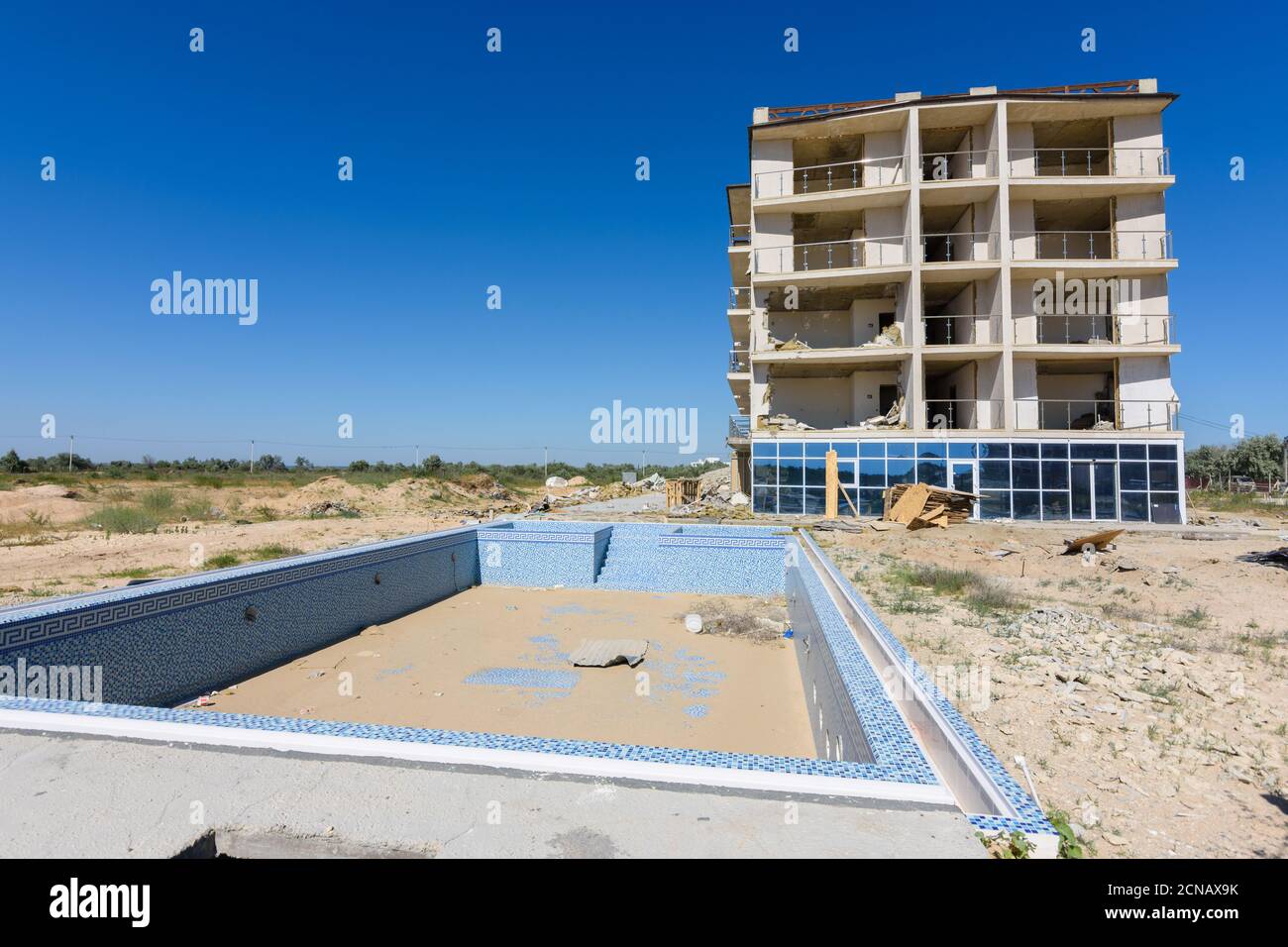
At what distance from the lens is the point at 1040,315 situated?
18.2 meters

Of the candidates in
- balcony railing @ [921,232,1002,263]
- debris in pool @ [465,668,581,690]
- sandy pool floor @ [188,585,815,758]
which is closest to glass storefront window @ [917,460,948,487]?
balcony railing @ [921,232,1002,263]

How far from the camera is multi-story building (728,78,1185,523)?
1661cm

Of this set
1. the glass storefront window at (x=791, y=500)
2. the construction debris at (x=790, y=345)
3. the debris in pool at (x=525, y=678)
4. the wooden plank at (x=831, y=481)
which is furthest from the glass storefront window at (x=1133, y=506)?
the debris in pool at (x=525, y=678)

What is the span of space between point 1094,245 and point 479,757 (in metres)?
24.4

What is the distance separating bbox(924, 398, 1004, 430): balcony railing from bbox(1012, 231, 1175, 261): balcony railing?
4.53 metres

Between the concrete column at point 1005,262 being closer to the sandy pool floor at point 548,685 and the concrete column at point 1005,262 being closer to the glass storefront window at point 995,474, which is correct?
the glass storefront window at point 995,474

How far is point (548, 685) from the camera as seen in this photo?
567 centimetres

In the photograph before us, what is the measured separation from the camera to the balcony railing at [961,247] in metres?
18.1

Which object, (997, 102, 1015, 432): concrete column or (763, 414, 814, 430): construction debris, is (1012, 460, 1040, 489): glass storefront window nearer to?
(997, 102, 1015, 432): concrete column

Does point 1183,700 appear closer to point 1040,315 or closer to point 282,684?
point 282,684

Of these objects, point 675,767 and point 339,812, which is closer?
point 339,812

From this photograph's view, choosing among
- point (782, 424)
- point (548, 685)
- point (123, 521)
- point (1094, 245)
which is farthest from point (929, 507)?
point (123, 521)
